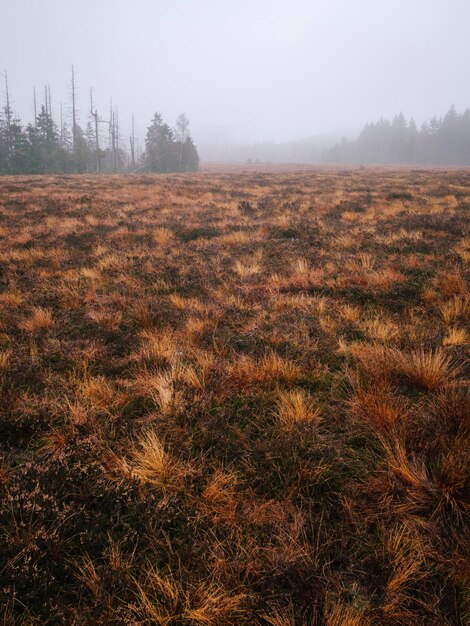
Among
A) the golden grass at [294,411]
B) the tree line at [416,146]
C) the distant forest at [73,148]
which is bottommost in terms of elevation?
the golden grass at [294,411]

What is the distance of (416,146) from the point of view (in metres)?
93.4

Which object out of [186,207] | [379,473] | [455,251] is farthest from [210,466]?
[186,207]

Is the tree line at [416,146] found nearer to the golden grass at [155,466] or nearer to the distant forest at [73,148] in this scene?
the distant forest at [73,148]

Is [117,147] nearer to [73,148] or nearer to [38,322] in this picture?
[73,148]

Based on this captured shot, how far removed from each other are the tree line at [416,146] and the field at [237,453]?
354ft

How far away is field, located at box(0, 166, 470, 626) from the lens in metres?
1.61

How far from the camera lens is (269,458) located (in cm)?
242

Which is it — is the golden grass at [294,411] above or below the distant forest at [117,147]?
below

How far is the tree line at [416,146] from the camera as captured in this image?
300 ft

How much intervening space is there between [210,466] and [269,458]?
17.6 inches

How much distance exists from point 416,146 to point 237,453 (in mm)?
116206

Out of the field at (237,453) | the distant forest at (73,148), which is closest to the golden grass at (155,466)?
the field at (237,453)

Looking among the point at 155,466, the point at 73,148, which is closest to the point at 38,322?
the point at 155,466

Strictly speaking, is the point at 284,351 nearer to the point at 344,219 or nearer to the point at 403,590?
the point at 403,590
